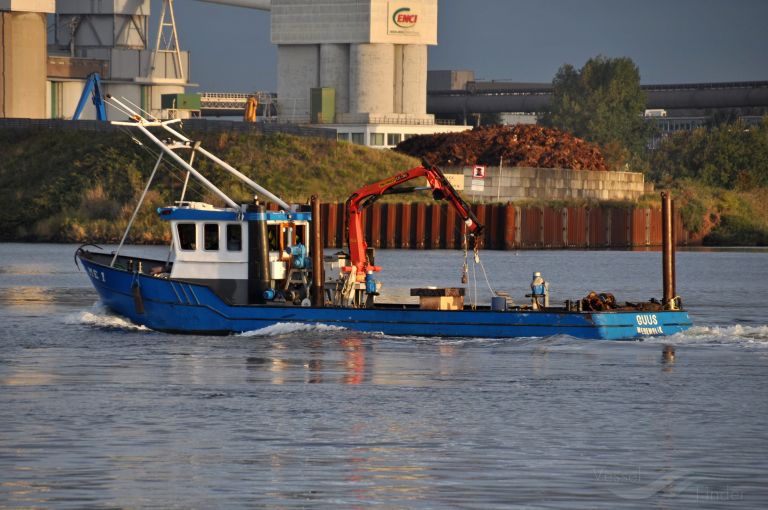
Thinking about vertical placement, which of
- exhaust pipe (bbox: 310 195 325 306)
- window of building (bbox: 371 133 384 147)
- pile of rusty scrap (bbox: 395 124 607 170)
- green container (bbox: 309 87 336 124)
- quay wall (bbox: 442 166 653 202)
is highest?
green container (bbox: 309 87 336 124)

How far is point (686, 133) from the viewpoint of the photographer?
628 ft

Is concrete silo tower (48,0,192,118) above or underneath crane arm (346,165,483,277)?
above

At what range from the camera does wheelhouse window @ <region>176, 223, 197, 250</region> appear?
136 ft

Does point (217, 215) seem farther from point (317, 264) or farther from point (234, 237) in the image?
point (317, 264)

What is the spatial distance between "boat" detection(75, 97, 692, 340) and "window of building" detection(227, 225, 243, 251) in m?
0.03

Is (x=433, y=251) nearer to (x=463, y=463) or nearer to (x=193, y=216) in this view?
(x=193, y=216)

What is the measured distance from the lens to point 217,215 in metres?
41.0

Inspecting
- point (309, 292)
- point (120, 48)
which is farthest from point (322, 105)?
point (309, 292)

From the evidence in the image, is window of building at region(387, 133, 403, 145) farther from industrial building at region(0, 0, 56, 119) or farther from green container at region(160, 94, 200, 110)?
industrial building at region(0, 0, 56, 119)

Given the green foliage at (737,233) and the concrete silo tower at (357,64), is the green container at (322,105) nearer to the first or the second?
the concrete silo tower at (357,64)

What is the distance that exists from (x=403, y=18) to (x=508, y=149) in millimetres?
41594

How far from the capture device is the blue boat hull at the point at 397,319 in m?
39.2

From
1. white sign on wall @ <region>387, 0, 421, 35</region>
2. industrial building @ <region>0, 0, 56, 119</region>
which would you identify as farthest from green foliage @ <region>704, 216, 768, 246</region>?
industrial building @ <region>0, 0, 56, 119</region>

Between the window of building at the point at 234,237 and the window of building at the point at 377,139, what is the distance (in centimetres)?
10891
